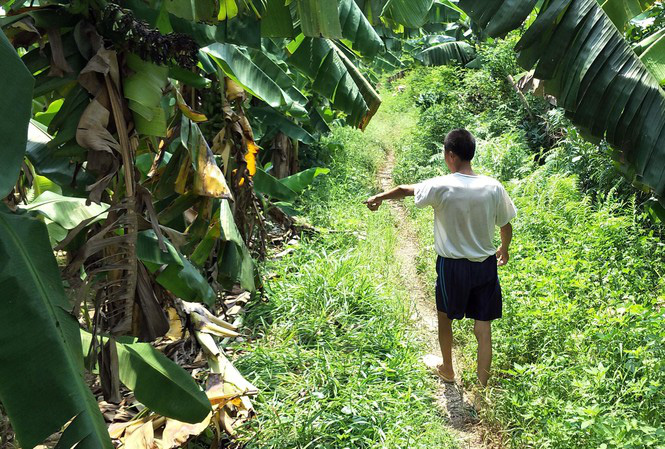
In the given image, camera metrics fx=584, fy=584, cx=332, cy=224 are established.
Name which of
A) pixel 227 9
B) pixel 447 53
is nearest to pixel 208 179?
pixel 227 9

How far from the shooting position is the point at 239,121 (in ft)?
13.3

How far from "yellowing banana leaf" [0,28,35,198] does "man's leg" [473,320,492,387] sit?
119 inches

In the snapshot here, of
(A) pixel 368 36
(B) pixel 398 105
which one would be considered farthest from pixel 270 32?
(B) pixel 398 105

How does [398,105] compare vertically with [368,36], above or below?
below

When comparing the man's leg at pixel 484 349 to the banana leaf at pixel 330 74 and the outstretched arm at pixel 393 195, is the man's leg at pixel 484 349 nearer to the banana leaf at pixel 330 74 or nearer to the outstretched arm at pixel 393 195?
the outstretched arm at pixel 393 195

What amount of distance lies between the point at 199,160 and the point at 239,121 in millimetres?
1049

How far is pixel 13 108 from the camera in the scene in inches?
63.7

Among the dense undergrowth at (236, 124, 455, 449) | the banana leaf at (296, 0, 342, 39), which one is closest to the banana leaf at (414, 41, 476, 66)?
the dense undergrowth at (236, 124, 455, 449)

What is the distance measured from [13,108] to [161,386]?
1293mm

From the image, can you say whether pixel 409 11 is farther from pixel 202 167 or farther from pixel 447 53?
pixel 447 53

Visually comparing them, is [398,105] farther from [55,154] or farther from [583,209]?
[55,154]

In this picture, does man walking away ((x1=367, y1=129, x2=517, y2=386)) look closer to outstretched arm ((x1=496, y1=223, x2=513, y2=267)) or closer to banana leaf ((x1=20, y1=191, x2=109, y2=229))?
outstretched arm ((x1=496, y1=223, x2=513, y2=267))

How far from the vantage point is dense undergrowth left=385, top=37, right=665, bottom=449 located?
10.1 feet

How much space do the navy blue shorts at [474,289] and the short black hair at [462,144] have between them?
0.70 meters
